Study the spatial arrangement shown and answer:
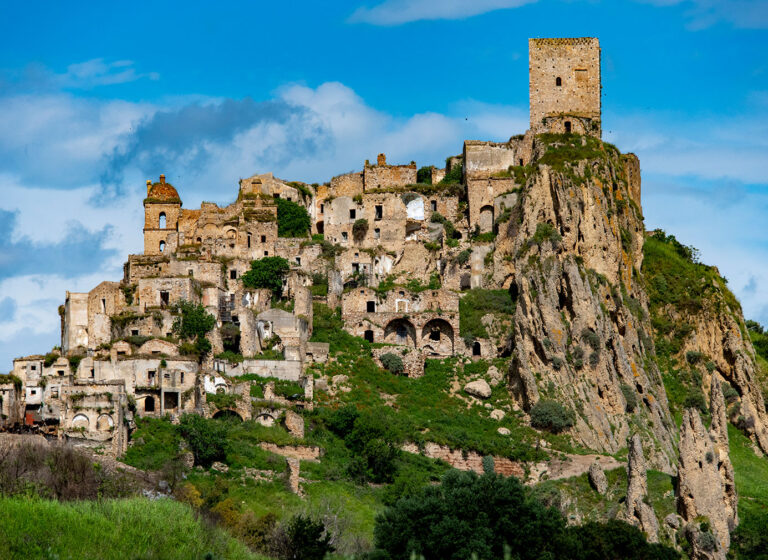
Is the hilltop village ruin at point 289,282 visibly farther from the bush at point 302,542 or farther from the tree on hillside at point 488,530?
the tree on hillside at point 488,530

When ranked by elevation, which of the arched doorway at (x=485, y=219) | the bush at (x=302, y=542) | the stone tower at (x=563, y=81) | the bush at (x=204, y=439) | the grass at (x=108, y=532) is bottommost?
the bush at (x=302, y=542)

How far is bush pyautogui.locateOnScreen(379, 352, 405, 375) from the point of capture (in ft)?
288

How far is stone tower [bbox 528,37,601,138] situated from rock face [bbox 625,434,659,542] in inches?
1372

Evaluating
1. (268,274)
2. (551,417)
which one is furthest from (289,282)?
(551,417)

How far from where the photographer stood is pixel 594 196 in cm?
9444

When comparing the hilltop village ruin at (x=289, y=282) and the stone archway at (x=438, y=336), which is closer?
the hilltop village ruin at (x=289, y=282)

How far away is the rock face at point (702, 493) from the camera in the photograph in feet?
238

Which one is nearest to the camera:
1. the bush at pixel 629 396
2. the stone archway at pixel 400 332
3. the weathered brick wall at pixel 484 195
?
the bush at pixel 629 396

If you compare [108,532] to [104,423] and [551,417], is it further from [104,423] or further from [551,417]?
[551,417]

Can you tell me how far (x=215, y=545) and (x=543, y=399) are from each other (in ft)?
94.1

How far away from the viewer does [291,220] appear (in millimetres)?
103750

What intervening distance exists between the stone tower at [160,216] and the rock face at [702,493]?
39328 millimetres

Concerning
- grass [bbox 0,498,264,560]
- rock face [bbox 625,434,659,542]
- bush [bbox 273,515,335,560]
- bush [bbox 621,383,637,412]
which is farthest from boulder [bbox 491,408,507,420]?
grass [bbox 0,498,264,560]

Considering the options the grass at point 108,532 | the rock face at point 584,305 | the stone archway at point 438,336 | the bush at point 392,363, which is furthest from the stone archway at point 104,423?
the rock face at point 584,305
